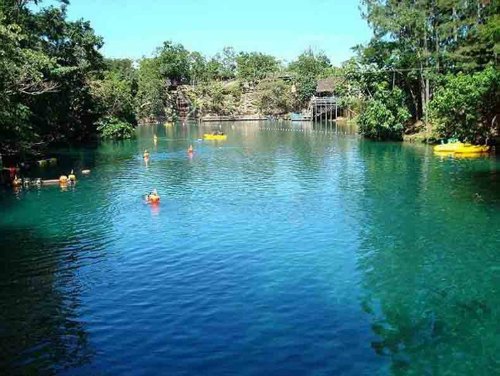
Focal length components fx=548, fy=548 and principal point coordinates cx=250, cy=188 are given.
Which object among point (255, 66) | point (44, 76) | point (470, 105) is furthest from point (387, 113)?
point (255, 66)

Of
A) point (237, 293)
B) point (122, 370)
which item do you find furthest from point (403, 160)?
point (122, 370)

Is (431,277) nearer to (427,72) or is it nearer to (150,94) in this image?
(427,72)

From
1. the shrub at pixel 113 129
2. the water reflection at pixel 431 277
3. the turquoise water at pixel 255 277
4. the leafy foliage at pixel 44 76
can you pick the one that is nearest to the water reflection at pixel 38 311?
the turquoise water at pixel 255 277

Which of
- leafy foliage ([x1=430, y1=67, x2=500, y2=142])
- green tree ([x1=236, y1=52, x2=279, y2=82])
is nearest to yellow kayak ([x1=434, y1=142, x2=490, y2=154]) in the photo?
leafy foliage ([x1=430, y1=67, x2=500, y2=142])

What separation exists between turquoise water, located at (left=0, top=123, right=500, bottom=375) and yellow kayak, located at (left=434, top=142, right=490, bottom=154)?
12.8 m

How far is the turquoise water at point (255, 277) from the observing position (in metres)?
15.9

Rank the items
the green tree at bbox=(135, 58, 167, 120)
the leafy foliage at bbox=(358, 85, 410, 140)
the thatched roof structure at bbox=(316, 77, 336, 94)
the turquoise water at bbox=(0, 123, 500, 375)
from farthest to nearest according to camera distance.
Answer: the green tree at bbox=(135, 58, 167, 120) < the thatched roof structure at bbox=(316, 77, 336, 94) < the leafy foliage at bbox=(358, 85, 410, 140) < the turquoise water at bbox=(0, 123, 500, 375)

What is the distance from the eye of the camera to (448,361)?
1539 centimetres

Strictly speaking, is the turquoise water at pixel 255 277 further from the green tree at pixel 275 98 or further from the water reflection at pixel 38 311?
the green tree at pixel 275 98

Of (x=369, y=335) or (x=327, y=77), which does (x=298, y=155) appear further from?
(x=327, y=77)

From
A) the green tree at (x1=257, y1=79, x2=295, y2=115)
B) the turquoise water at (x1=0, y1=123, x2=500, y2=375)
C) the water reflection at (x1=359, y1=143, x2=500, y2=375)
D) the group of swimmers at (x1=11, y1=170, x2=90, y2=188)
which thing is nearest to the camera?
the turquoise water at (x1=0, y1=123, x2=500, y2=375)

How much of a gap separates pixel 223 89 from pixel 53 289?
459ft

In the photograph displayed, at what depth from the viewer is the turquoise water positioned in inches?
625

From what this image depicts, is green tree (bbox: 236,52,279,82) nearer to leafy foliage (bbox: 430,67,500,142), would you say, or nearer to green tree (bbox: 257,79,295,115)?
green tree (bbox: 257,79,295,115)
